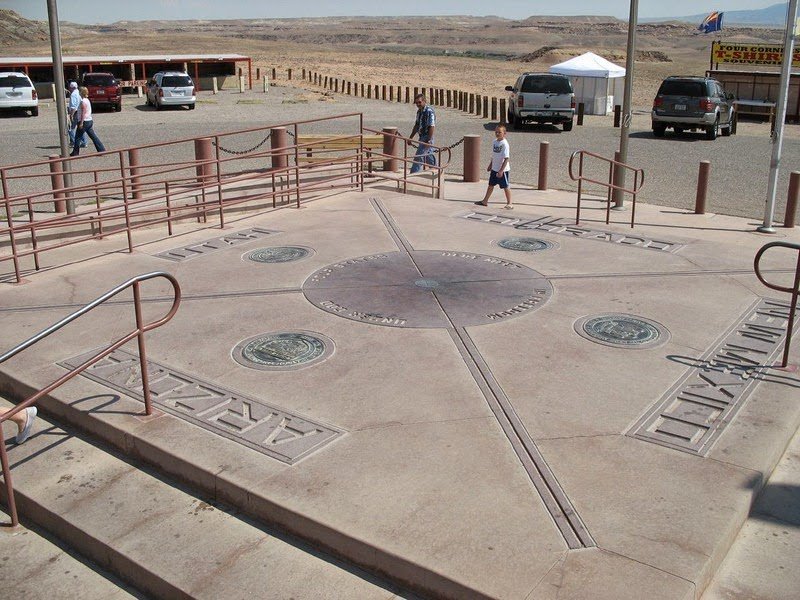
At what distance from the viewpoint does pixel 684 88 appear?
1015 inches

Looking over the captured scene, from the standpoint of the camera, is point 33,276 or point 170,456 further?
point 33,276

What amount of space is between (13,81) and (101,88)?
3.38 m

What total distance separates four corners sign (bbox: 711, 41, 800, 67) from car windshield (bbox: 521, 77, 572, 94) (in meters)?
11.0

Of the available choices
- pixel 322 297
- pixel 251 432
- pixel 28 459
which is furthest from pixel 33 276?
pixel 251 432

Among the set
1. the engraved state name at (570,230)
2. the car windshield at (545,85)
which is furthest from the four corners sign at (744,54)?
the engraved state name at (570,230)

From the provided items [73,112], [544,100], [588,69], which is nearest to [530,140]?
[544,100]

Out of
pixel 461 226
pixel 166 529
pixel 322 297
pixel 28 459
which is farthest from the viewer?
pixel 461 226

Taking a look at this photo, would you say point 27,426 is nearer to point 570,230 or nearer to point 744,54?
point 570,230

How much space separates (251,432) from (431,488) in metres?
1.52

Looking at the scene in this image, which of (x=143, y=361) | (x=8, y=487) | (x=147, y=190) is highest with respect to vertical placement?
(x=147, y=190)

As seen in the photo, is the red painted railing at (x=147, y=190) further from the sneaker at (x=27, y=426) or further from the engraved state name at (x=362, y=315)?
the sneaker at (x=27, y=426)

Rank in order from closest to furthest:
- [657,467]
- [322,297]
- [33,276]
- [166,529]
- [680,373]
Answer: [166,529] → [657,467] → [680,373] → [322,297] → [33,276]

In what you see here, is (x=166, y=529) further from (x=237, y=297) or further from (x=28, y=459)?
(x=237, y=297)

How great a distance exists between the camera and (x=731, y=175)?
18875 millimetres
